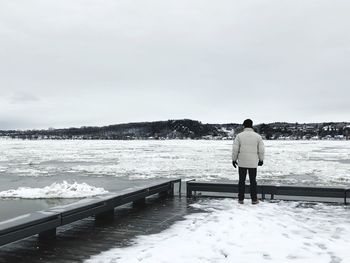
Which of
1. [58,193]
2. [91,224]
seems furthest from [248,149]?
[58,193]

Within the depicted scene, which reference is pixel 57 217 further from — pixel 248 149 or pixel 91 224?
pixel 248 149

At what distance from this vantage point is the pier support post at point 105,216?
749cm

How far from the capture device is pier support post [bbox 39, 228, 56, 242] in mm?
6003

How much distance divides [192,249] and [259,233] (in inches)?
53.7

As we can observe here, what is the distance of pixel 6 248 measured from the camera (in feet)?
18.6

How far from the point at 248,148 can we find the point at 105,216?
10.6 feet

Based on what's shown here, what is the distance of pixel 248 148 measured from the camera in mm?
8641

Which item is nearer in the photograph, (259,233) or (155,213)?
(259,233)

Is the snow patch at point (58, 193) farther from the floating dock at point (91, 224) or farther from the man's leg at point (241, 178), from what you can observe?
the man's leg at point (241, 178)

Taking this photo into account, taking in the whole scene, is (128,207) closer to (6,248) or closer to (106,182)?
(6,248)

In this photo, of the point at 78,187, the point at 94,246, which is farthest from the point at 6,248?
the point at 78,187

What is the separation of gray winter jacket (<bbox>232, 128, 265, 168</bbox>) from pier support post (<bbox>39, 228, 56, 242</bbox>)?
13.2 feet

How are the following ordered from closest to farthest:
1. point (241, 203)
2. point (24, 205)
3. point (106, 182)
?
point (241, 203), point (24, 205), point (106, 182)

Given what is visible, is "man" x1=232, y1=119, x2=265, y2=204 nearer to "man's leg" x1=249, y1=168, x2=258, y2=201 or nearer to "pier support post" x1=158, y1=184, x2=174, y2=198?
"man's leg" x1=249, y1=168, x2=258, y2=201
